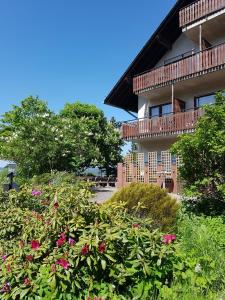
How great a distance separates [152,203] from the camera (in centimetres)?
769

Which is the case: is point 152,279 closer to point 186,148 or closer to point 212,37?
point 186,148

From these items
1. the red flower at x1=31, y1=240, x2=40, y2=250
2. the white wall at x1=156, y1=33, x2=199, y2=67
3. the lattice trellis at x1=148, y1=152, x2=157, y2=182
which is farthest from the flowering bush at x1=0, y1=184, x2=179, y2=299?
the white wall at x1=156, y1=33, x2=199, y2=67

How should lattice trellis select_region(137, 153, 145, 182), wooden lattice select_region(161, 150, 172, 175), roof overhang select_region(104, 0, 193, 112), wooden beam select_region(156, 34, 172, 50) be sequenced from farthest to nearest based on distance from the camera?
wooden beam select_region(156, 34, 172, 50) → roof overhang select_region(104, 0, 193, 112) → lattice trellis select_region(137, 153, 145, 182) → wooden lattice select_region(161, 150, 172, 175)

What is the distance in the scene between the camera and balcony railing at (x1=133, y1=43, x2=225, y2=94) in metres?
15.8

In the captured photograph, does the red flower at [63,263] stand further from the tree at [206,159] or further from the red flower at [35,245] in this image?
the tree at [206,159]

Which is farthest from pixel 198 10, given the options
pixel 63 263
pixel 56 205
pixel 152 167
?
pixel 63 263

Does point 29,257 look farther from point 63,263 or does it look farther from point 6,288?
point 63,263

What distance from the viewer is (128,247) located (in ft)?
12.8

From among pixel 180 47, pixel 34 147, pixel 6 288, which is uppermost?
pixel 180 47

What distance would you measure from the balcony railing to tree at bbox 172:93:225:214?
26.8ft

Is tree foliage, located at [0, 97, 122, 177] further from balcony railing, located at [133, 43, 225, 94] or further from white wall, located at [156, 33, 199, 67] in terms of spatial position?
white wall, located at [156, 33, 199, 67]

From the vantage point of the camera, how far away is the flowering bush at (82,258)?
3.47m

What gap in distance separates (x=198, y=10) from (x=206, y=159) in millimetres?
11407

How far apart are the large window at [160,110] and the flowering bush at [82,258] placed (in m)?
15.8
